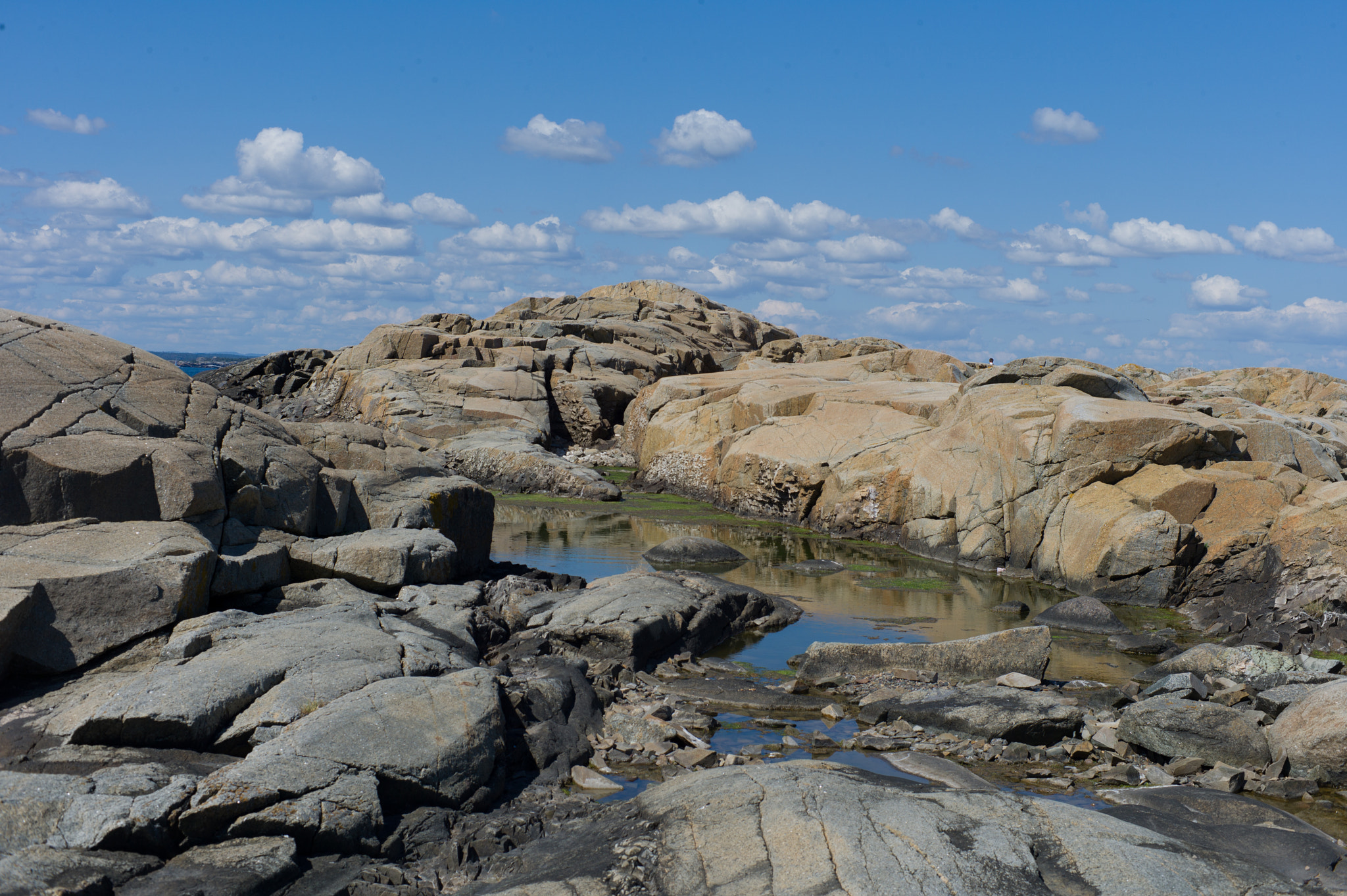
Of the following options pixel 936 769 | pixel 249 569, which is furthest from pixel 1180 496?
pixel 249 569

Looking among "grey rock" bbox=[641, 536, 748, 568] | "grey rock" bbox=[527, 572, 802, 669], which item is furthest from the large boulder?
"grey rock" bbox=[641, 536, 748, 568]

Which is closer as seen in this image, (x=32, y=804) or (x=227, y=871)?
(x=227, y=871)

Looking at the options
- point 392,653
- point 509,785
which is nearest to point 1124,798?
point 509,785

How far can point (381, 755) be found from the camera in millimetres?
6746

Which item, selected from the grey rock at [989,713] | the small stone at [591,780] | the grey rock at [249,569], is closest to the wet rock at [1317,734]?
the grey rock at [989,713]

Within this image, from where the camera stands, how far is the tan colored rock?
624 inches

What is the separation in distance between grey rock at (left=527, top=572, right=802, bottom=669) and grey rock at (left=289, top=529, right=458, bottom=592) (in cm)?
153

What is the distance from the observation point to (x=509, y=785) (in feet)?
25.1

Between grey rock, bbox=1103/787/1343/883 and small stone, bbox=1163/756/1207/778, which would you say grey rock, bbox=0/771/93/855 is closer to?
grey rock, bbox=1103/787/1343/883

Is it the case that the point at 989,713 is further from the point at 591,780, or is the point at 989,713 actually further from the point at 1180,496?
the point at 1180,496

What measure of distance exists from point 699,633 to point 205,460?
6.29 m

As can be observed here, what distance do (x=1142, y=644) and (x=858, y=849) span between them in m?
9.18

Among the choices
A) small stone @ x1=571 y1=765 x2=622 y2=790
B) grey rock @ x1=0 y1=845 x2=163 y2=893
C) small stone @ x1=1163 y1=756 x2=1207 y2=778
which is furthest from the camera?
small stone @ x1=1163 y1=756 x2=1207 y2=778

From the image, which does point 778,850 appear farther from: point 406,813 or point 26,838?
point 26,838
